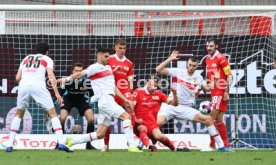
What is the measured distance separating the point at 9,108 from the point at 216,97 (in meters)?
5.58

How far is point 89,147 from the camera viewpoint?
54.3 feet

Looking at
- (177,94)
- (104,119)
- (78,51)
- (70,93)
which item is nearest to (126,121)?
(104,119)

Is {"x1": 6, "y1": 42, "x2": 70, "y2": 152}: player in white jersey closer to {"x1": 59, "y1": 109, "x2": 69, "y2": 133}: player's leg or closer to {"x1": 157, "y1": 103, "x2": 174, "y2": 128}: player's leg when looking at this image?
{"x1": 59, "y1": 109, "x2": 69, "y2": 133}: player's leg

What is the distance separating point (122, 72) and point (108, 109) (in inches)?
69.0

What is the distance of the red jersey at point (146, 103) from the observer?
51.5ft

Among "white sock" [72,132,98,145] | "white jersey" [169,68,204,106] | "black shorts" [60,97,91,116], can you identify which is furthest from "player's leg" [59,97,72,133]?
"white sock" [72,132,98,145]

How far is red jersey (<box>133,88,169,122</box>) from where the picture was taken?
51.5 feet

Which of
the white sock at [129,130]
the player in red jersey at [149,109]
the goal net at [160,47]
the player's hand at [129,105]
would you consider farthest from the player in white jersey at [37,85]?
the goal net at [160,47]

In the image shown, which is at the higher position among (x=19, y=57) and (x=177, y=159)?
(x=19, y=57)

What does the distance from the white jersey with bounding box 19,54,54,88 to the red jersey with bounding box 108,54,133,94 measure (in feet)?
6.66

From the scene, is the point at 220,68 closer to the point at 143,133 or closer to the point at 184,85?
the point at 184,85

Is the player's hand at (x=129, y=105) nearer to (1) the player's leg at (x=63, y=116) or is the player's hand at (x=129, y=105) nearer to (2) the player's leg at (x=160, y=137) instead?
(2) the player's leg at (x=160, y=137)

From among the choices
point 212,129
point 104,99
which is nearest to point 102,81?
point 104,99

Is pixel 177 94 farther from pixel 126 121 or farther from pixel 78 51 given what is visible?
pixel 78 51
